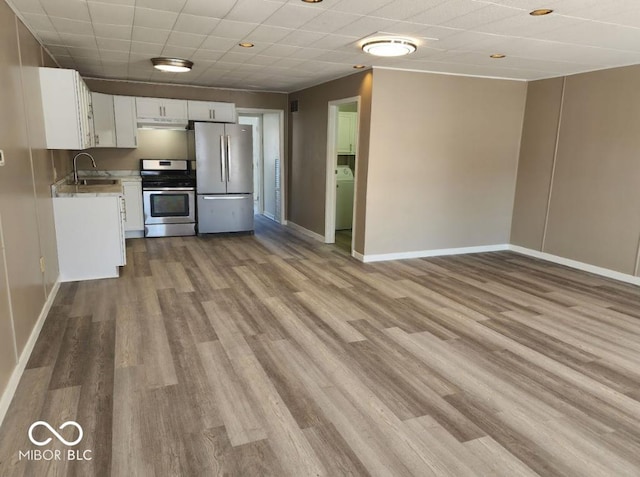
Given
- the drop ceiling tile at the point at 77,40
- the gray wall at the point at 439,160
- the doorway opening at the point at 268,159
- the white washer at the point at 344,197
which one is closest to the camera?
the drop ceiling tile at the point at 77,40

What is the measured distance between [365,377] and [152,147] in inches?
229

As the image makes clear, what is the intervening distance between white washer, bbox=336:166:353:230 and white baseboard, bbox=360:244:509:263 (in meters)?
1.95

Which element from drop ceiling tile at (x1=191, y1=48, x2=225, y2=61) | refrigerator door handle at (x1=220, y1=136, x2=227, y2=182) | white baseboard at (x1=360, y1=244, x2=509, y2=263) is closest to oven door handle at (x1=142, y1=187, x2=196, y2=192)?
refrigerator door handle at (x1=220, y1=136, x2=227, y2=182)

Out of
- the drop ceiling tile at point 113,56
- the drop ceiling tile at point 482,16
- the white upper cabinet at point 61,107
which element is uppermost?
the drop ceiling tile at point 113,56

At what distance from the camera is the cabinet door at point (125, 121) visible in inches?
255

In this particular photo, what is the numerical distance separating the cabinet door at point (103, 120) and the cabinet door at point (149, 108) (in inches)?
14.7

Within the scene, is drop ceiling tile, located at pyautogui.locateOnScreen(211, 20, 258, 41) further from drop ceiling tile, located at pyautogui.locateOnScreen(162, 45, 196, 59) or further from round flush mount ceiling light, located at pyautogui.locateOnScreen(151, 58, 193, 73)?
round flush mount ceiling light, located at pyautogui.locateOnScreen(151, 58, 193, 73)

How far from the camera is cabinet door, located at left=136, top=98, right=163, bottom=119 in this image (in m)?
6.59

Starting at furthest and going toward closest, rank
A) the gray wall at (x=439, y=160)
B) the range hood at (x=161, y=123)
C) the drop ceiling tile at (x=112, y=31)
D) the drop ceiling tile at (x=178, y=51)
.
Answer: the range hood at (x=161, y=123)
the gray wall at (x=439, y=160)
the drop ceiling tile at (x=178, y=51)
the drop ceiling tile at (x=112, y=31)

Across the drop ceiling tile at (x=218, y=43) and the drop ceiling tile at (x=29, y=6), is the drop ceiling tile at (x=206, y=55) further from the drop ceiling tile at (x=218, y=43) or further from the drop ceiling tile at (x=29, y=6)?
the drop ceiling tile at (x=29, y=6)

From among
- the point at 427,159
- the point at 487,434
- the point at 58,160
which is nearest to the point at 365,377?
the point at 487,434

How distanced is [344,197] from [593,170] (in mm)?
3740

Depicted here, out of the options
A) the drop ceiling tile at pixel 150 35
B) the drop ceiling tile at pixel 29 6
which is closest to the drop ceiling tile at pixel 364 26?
the drop ceiling tile at pixel 150 35

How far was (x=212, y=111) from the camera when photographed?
7.03 metres
